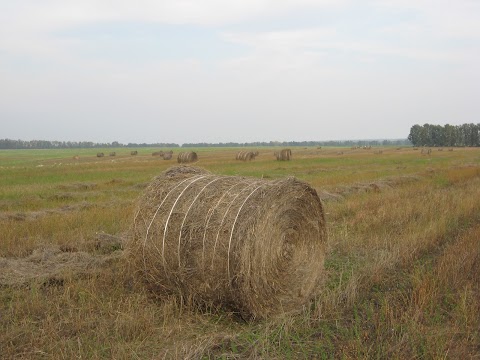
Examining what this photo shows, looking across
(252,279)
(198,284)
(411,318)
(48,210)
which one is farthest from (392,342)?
(48,210)

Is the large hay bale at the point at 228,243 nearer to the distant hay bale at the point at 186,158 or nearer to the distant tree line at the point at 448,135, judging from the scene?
the distant hay bale at the point at 186,158

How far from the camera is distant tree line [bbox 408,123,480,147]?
397ft

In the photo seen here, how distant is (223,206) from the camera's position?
5.74m

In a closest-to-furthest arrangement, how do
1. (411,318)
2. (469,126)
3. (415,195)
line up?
1. (411,318)
2. (415,195)
3. (469,126)

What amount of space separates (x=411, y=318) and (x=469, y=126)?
13500 cm

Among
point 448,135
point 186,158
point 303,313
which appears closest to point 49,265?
point 303,313

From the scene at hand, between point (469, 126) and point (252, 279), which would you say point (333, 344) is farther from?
point (469, 126)

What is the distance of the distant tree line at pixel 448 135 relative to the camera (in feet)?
397

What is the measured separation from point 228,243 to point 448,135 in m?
129

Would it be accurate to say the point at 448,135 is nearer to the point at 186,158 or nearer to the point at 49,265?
the point at 186,158

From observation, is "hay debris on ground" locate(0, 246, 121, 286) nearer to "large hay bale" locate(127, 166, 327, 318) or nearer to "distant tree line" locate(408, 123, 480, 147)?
"large hay bale" locate(127, 166, 327, 318)

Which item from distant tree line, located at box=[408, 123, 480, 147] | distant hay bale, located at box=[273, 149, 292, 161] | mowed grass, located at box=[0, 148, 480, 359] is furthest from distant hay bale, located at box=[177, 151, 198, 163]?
distant tree line, located at box=[408, 123, 480, 147]

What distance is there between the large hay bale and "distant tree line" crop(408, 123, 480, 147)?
417ft

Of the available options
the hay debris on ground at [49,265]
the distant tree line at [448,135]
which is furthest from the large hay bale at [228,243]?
the distant tree line at [448,135]
